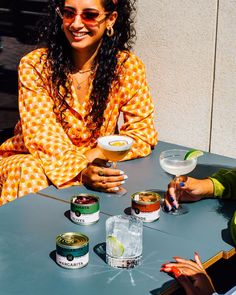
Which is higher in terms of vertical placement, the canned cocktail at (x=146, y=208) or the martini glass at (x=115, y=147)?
the martini glass at (x=115, y=147)

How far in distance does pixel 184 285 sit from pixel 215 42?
6.82ft

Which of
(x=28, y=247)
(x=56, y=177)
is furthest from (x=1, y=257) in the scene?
(x=56, y=177)

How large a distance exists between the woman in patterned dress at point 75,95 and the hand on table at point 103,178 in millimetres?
240

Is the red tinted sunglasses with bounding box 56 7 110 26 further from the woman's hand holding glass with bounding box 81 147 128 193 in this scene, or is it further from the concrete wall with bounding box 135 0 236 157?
the woman's hand holding glass with bounding box 81 147 128 193

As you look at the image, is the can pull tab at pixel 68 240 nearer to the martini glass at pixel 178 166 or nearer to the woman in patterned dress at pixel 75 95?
the martini glass at pixel 178 166

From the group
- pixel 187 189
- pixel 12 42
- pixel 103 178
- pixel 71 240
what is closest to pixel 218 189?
pixel 187 189

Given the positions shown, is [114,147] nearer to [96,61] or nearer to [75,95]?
[75,95]

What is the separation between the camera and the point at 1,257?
8.18 ft

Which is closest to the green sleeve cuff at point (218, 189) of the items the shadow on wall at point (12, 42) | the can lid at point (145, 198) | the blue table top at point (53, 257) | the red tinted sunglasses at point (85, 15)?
the can lid at point (145, 198)

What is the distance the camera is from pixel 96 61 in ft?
13.1

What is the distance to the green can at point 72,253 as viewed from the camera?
237cm

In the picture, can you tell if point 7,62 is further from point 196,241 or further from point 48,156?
point 196,241

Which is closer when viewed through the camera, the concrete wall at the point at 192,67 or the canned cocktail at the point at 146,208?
the canned cocktail at the point at 146,208

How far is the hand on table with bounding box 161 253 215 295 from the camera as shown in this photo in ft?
7.76
